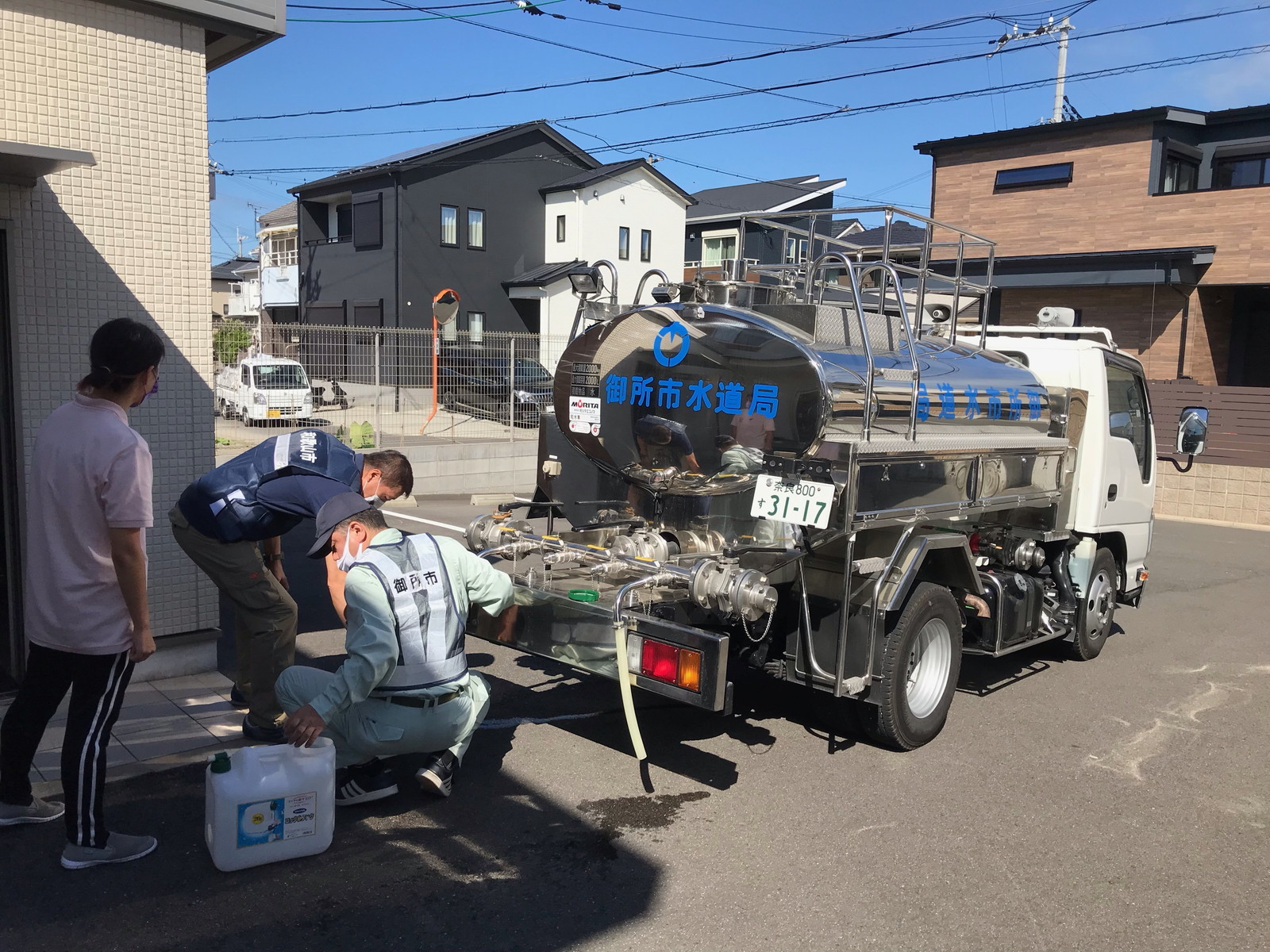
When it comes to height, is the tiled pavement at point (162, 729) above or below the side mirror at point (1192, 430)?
below

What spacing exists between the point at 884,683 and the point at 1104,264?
17.4 metres

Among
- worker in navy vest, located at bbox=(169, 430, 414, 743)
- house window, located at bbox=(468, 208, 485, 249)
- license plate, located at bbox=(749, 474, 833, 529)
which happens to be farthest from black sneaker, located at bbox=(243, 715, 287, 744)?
house window, located at bbox=(468, 208, 485, 249)

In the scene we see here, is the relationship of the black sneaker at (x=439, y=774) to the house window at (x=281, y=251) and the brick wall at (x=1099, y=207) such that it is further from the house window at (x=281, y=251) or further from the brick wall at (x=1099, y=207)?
the house window at (x=281, y=251)

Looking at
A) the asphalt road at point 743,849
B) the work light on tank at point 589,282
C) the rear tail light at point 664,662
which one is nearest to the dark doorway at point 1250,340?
the asphalt road at point 743,849

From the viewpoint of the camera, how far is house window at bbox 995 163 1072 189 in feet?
68.7

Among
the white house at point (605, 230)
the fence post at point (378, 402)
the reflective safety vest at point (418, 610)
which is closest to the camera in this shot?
the reflective safety vest at point (418, 610)

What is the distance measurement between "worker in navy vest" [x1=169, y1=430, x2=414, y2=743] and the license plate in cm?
166

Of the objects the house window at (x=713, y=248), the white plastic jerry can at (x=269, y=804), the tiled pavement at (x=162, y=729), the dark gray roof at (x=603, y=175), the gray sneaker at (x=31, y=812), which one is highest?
the dark gray roof at (x=603, y=175)

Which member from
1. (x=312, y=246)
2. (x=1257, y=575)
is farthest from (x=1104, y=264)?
(x=312, y=246)

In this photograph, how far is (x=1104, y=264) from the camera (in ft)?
63.3

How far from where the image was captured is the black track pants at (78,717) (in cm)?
347

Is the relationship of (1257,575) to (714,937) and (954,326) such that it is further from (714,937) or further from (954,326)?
(714,937)

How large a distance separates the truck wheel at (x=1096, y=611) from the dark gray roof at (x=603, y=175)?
2631 cm

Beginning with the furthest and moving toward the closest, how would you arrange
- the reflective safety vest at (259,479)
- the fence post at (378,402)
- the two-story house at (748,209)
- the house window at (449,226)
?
the two-story house at (748,209) < the house window at (449,226) < the fence post at (378,402) < the reflective safety vest at (259,479)
